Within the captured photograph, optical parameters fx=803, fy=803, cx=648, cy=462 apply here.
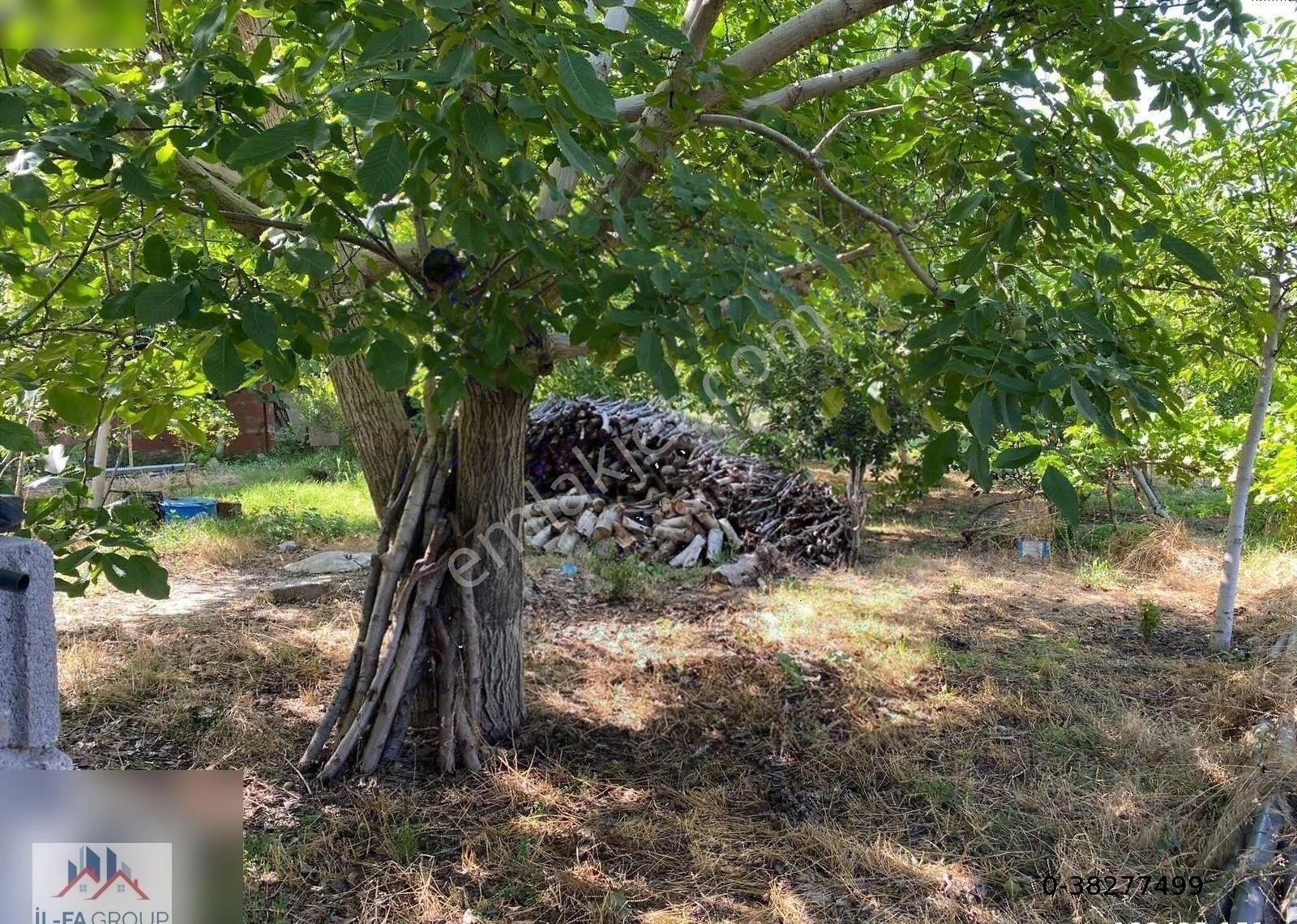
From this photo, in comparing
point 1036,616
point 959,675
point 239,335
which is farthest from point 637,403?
point 239,335

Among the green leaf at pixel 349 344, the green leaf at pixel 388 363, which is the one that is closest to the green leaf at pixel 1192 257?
the green leaf at pixel 388 363

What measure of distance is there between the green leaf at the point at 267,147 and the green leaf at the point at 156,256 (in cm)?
61

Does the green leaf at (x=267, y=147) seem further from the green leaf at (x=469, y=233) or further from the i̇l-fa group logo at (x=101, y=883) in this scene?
the i̇l-fa group logo at (x=101, y=883)

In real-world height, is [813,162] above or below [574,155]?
above

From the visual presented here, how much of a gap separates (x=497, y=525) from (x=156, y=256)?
5.93ft

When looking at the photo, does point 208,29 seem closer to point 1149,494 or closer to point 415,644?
point 415,644

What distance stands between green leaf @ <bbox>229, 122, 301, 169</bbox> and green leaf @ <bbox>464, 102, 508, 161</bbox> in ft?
1.09

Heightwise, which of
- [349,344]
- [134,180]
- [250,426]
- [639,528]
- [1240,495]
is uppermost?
[134,180]

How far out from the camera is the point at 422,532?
347cm

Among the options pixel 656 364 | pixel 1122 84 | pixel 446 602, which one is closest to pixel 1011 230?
pixel 1122 84

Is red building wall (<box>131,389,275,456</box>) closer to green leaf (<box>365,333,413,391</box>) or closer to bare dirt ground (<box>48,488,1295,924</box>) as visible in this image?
bare dirt ground (<box>48,488,1295,924</box>)

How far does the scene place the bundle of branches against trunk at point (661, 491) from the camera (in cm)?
777

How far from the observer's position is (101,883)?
876mm

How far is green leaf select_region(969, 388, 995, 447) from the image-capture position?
5.58 feet
